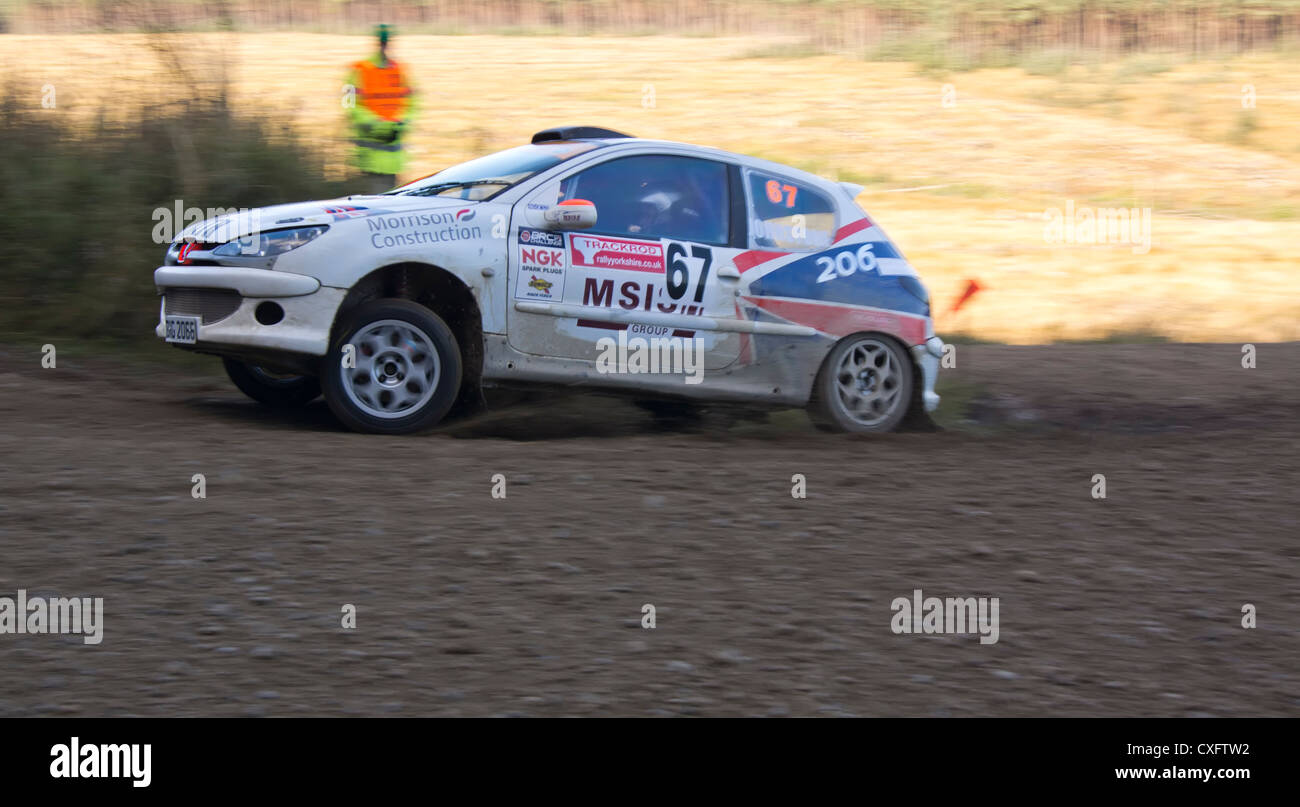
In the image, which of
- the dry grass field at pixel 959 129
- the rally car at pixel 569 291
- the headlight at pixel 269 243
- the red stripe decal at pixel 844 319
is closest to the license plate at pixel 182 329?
→ the rally car at pixel 569 291

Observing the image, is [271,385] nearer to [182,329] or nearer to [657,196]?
[182,329]

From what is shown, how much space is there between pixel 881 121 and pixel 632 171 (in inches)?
719

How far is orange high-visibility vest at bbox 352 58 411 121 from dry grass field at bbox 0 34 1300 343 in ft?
1.25

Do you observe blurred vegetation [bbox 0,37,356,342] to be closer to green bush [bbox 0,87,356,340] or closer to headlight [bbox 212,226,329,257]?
green bush [bbox 0,87,356,340]

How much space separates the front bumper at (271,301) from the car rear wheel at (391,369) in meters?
0.15

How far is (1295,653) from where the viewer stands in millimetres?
4844

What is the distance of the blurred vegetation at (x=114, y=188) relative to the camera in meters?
9.95

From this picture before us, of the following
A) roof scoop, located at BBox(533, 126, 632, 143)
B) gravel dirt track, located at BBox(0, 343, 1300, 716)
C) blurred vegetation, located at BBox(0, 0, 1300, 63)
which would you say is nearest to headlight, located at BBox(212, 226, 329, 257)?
gravel dirt track, located at BBox(0, 343, 1300, 716)

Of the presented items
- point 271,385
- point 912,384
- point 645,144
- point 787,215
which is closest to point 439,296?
point 271,385

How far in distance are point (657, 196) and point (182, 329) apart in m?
2.59

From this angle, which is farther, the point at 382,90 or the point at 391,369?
the point at 382,90

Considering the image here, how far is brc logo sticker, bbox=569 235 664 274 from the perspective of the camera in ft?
25.2

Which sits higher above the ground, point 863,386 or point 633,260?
point 633,260

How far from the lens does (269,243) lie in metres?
7.16
